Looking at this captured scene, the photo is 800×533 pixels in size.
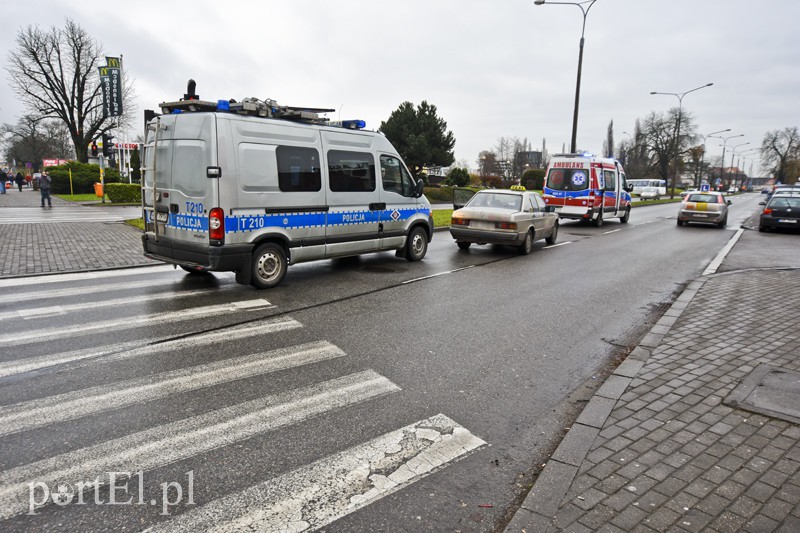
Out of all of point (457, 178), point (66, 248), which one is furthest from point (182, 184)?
point (457, 178)

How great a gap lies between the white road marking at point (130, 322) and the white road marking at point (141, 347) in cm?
65

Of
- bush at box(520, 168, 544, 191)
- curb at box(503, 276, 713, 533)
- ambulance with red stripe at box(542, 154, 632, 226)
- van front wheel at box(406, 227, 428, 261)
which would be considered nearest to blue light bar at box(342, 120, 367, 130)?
van front wheel at box(406, 227, 428, 261)

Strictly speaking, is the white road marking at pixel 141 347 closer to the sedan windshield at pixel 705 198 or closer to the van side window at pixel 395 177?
the van side window at pixel 395 177

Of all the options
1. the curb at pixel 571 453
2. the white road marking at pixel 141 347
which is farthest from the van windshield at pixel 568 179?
the white road marking at pixel 141 347

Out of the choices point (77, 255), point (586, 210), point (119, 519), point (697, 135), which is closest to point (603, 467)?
point (119, 519)

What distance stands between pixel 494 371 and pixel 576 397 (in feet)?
2.68

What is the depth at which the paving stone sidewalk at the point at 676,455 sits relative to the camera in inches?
107

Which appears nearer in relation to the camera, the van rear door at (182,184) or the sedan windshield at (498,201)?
the van rear door at (182,184)

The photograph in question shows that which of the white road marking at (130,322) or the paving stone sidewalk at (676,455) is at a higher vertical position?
the white road marking at (130,322)

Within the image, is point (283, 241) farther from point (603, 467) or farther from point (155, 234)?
point (603, 467)

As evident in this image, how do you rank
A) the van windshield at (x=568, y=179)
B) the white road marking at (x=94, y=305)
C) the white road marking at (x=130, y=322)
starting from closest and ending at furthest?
the white road marking at (x=130, y=322) → the white road marking at (x=94, y=305) → the van windshield at (x=568, y=179)

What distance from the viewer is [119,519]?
2662mm

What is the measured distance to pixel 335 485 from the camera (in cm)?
302

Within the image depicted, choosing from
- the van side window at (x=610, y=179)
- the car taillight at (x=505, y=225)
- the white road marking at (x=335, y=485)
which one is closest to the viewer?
the white road marking at (x=335, y=485)
